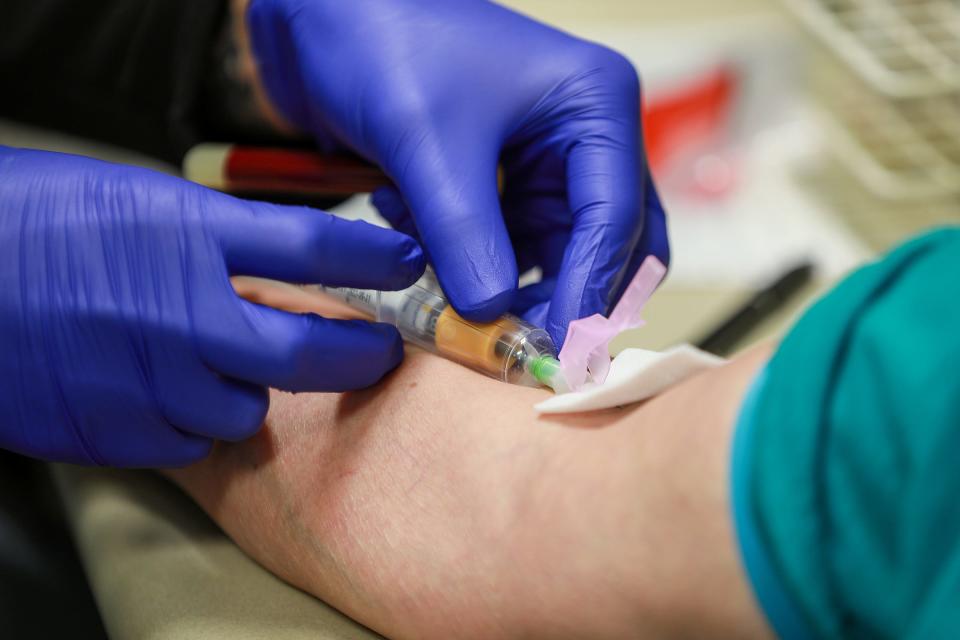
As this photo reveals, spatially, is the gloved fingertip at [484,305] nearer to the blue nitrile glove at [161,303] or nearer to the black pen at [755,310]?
the blue nitrile glove at [161,303]

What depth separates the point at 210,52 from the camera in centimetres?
120

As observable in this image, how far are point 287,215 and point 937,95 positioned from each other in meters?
1.10

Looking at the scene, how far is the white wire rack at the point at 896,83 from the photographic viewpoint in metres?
1.35

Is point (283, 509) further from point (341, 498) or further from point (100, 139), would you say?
point (100, 139)

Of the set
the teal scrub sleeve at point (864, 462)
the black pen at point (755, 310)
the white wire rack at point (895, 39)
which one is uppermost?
the teal scrub sleeve at point (864, 462)

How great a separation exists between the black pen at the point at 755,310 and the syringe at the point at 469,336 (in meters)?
0.42

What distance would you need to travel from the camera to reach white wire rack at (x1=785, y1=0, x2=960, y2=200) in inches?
53.0

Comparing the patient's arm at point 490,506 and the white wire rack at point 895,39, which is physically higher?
the white wire rack at point 895,39

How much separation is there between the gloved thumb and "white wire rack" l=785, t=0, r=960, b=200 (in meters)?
0.79

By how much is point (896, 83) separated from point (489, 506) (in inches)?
40.5

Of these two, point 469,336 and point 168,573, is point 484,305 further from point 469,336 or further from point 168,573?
point 168,573

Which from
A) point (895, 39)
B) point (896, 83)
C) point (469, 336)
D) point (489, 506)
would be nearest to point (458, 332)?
point (469, 336)

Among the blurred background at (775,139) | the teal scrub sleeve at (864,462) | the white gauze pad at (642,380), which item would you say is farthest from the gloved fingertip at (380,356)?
the blurred background at (775,139)

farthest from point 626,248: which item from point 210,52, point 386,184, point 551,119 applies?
point 210,52
